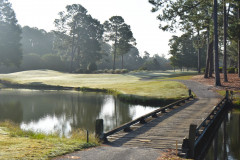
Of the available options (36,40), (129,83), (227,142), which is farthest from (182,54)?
(36,40)

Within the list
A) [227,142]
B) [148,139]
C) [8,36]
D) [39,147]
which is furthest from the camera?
[8,36]

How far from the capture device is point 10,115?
2275cm

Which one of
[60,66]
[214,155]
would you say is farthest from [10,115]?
[60,66]

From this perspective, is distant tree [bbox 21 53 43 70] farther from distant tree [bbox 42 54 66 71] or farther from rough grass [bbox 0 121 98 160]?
rough grass [bbox 0 121 98 160]

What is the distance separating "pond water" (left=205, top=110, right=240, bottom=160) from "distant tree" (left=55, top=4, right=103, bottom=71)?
219ft

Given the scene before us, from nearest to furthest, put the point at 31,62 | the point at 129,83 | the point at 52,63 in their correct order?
the point at 129,83, the point at 31,62, the point at 52,63

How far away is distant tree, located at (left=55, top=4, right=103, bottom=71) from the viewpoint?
271ft

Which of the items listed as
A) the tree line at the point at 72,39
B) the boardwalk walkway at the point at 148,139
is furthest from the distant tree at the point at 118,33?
the boardwalk walkway at the point at 148,139

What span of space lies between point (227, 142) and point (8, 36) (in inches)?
2786

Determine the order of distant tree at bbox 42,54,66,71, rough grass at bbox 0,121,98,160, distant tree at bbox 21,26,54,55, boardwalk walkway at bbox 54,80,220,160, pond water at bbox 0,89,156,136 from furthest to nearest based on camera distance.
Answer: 1. distant tree at bbox 21,26,54,55
2. distant tree at bbox 42,54,66,71
3. pond water at bbox 0,89,156,136
4. boardwalk walkway at bbox 54,80,220,160
5. rough grass at bbox 0,121,98,160

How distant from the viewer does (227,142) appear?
1469 cm

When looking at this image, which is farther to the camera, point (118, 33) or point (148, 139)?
point (118, 33)

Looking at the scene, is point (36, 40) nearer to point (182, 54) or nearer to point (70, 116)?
point (182, 54)

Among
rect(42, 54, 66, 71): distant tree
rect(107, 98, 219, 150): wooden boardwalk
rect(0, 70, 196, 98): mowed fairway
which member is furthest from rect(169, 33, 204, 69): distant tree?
rect(107, 98, 219, 150): wooden boardwalk
